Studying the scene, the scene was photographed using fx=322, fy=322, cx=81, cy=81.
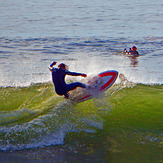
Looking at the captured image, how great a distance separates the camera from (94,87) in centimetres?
1051

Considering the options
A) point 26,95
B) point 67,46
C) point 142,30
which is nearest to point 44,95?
point 26,95

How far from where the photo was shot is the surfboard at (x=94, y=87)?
34.1 ft

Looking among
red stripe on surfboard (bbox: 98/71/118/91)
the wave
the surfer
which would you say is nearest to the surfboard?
red stripe on surfboard (bbox: 98/71/118/91)

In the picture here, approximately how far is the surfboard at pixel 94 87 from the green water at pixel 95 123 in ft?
0.86

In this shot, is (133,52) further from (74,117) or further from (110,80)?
(74,117)

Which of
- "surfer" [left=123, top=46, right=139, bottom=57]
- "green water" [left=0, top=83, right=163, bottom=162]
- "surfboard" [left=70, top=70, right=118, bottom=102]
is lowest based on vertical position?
"green water" [left=0, top=83, right=163, bottom=162]

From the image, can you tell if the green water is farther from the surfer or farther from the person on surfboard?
the surfer

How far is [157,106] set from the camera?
35.0 feet

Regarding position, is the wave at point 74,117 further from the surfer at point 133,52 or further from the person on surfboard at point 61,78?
the surfer at point 133,52

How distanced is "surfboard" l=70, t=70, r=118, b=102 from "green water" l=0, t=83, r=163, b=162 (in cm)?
26

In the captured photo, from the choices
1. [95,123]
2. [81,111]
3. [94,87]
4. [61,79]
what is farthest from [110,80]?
[95,123]

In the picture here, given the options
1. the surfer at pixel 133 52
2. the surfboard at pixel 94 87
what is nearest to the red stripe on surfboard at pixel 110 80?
the surfboard at pixel 94 87

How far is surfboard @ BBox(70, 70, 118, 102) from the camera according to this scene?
1041cm


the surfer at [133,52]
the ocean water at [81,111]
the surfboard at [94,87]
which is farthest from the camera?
the surfer at [133,52]
